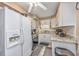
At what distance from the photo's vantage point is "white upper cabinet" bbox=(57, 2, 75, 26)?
1195 millimetres

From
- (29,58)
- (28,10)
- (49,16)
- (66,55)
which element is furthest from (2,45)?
(66,55)

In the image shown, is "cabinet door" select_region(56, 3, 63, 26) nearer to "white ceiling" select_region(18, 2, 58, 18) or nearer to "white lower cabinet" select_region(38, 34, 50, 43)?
"white ceiling" select_region(18, 2, 58, 18)

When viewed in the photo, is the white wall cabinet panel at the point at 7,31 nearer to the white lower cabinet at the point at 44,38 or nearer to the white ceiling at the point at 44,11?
the white ceiling at the point at 44,11

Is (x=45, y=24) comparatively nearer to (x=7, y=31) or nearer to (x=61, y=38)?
(x=61, y=38)

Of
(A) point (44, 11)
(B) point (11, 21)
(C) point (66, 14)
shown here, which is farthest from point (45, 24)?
(B) point (11, 21)

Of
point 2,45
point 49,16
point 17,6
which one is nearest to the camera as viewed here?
point 2,45

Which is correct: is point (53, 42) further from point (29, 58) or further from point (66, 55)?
point (29, 58)

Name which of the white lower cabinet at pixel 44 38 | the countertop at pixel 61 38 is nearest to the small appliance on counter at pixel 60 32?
the countertop at pixel 61 38

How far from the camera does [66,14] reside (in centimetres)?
128

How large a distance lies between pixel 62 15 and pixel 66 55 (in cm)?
57

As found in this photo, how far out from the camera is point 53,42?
52.0 inches

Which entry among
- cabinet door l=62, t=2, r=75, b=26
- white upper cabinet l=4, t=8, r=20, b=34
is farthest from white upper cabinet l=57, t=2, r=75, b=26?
white upper cabinet l=4, t=8, r=20, b=34

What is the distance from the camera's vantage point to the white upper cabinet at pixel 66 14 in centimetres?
119

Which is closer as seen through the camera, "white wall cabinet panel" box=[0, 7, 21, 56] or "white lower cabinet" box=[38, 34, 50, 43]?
"white wall cabinet panel" box=[0, 7, 21, 56]
